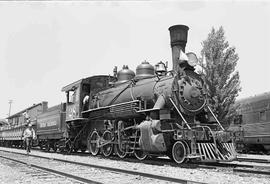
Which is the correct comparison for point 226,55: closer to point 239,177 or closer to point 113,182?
point 239,177

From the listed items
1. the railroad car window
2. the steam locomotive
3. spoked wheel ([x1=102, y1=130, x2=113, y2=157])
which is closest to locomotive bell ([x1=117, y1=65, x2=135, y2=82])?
the steam locomotive

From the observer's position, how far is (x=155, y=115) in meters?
10.3

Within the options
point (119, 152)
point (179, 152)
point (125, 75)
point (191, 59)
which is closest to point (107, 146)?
point (119, 152)

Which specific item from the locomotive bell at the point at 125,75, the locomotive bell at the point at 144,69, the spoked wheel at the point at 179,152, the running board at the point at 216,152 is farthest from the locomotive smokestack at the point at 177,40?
the locomotive bell at the point at 125,75

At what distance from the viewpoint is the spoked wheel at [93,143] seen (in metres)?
13.7

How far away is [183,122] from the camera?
9.86m

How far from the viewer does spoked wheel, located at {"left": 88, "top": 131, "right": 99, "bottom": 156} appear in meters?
13.7

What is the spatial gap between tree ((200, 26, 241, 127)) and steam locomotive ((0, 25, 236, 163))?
24.6 ft

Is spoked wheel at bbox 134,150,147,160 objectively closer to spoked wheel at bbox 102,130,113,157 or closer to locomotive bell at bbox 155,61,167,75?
spoked wheel at bbox 102,130,113,157

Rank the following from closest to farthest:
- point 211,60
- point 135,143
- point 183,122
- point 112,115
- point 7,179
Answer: point 7,179 < point 183,122 < point 135,143 < point 112,115 < point 211,60

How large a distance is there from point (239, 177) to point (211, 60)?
574 inches

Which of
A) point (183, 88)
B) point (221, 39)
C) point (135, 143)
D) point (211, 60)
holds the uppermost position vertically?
point (221, 39)

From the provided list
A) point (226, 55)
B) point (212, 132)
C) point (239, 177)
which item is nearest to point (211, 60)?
point (226, 55)

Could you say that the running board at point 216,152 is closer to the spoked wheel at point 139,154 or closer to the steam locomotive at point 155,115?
the steam locomotive at point 155,115
